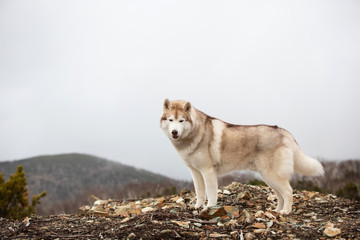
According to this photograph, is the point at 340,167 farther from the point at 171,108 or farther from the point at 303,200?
the point at 171,108

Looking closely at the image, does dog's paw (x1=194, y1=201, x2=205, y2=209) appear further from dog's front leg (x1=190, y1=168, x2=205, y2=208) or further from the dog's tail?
the dog's tail

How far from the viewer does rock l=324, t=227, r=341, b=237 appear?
6304mm

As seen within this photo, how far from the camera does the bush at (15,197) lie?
51.9ft

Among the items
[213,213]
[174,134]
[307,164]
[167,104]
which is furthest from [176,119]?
[307,164]

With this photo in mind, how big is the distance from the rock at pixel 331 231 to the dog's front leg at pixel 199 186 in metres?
3.40

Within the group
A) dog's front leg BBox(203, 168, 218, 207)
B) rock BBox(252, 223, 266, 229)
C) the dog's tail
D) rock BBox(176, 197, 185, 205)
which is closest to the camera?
rock BBox(252, 223, 266, 229)

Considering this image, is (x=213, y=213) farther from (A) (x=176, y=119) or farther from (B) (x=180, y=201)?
(B) (x=180, y=201)

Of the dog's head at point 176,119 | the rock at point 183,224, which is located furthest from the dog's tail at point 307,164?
the rock at point 183,224

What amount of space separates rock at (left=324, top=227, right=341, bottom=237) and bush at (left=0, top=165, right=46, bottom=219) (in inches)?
586

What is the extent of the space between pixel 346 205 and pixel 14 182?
1547cm

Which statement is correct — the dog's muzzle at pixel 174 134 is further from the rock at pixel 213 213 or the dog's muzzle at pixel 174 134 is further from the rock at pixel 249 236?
the rock at pixel 249 236

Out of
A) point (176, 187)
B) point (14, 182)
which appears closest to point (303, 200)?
point (176, 187)

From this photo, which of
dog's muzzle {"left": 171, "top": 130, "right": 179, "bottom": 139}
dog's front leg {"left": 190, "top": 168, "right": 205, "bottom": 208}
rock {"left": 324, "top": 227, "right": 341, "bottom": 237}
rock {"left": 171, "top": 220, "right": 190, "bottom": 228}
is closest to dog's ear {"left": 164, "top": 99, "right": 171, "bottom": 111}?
dog's muzzle {"left": 171, "top": 130, "right": 179, "bottom": 139}

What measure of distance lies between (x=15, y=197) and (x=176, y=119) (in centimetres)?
1282
